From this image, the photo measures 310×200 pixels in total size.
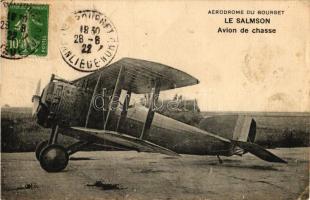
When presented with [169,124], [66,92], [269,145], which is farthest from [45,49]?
[269,145]

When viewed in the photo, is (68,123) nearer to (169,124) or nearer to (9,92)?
(9,92)

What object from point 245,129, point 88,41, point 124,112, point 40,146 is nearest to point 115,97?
point 124,112

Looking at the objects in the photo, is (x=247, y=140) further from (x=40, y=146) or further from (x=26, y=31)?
(x=26, y=31)

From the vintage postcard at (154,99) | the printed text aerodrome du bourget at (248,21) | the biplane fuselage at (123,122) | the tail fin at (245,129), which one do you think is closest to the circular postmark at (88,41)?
the vintage postcard at (154,99)

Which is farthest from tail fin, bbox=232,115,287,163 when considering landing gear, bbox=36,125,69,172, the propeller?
the propeller

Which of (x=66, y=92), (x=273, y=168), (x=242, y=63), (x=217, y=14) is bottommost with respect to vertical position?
(x=273, y=168)

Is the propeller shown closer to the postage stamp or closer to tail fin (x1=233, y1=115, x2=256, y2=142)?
the postage stamp
